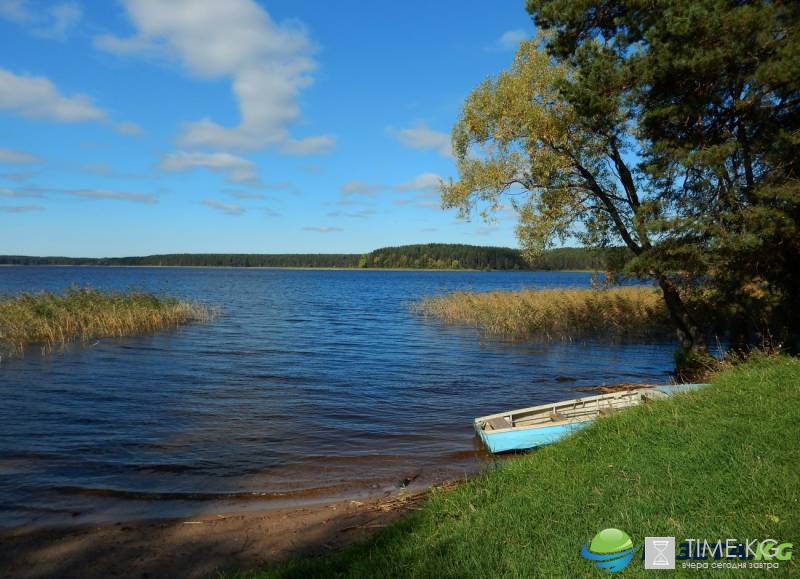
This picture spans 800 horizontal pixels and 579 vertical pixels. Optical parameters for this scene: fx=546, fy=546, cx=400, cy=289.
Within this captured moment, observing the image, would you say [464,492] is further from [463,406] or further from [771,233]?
[771,233]

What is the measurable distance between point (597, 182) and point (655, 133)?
5.00 meters

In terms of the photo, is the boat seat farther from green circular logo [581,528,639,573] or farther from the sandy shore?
green circular logo [581,528,639,573]

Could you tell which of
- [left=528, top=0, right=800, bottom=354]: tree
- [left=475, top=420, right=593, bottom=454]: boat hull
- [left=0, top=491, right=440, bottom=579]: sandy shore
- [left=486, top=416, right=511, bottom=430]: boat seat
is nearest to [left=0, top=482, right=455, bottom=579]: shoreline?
[left=0, top=491, right=440, bottom=579]: sandy shore

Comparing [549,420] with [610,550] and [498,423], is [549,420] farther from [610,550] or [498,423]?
[610,550]

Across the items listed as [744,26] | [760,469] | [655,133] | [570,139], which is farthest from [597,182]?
[760,469]

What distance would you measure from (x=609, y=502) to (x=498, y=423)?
18.8 ft

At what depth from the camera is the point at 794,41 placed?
11.6 m

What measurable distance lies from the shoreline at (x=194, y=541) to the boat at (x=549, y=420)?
8.05ft

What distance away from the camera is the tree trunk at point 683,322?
17.5 metres

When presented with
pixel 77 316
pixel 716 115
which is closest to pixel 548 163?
pixel 716 115

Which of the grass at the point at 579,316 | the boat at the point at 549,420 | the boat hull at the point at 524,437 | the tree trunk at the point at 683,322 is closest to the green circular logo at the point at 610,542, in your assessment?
the boat at the point at 549,420

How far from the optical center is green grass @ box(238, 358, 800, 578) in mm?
4973

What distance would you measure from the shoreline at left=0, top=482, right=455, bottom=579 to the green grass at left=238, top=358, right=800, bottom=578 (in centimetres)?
107

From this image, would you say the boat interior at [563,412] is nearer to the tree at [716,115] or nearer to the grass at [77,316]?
the tree at [716,115]
